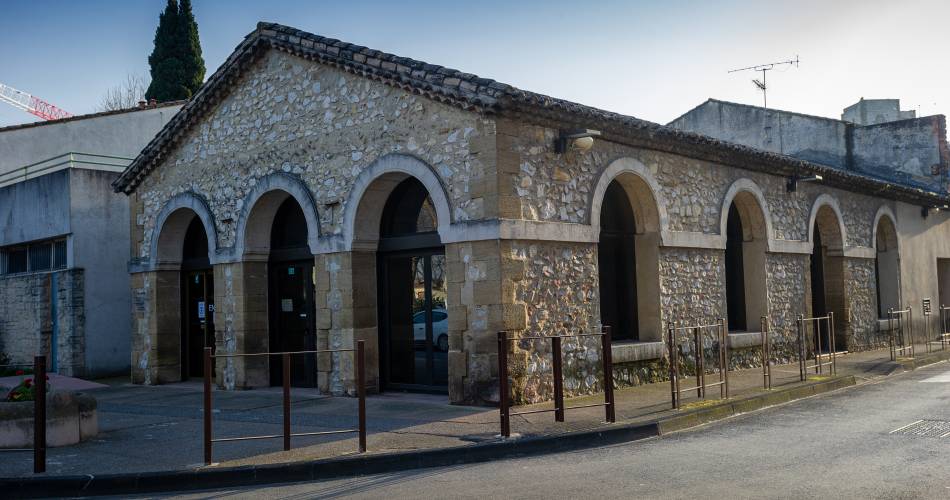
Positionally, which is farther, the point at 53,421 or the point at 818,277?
the point at 818,277

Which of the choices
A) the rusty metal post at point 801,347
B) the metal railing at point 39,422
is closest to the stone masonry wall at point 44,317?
the metal railing at point 39,422

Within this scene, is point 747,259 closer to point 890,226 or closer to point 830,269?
point 830,269

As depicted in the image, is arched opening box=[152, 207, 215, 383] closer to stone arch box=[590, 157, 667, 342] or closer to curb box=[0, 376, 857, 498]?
stone arch box=[590, 157, 667, 342]

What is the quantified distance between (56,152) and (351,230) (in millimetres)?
14421

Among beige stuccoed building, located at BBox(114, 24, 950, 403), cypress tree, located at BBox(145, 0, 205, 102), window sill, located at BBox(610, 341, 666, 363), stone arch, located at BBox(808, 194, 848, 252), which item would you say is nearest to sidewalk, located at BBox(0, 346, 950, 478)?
window sill, located at BBox(610, 341, 666, 363)

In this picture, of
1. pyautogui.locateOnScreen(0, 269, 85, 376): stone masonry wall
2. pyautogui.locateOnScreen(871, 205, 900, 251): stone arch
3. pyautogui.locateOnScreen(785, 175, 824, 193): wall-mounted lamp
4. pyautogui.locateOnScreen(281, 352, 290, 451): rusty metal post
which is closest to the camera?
pyautogui.locateOnScreen(281, 352, 290, 451): rusty metal post

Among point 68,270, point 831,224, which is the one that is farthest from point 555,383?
point 68,270

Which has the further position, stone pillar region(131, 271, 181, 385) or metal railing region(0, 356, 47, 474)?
stone pillar region(131, 271, 181, 385)

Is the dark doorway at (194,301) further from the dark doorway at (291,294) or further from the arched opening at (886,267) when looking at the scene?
the arched opening at (886,267)

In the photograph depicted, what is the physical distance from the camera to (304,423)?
33.1 feet

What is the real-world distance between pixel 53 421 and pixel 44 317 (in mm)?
10723

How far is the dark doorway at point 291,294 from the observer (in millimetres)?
14352

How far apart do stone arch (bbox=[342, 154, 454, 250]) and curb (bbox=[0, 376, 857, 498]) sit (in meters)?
4.23

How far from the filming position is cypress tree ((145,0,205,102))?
1212 inches
